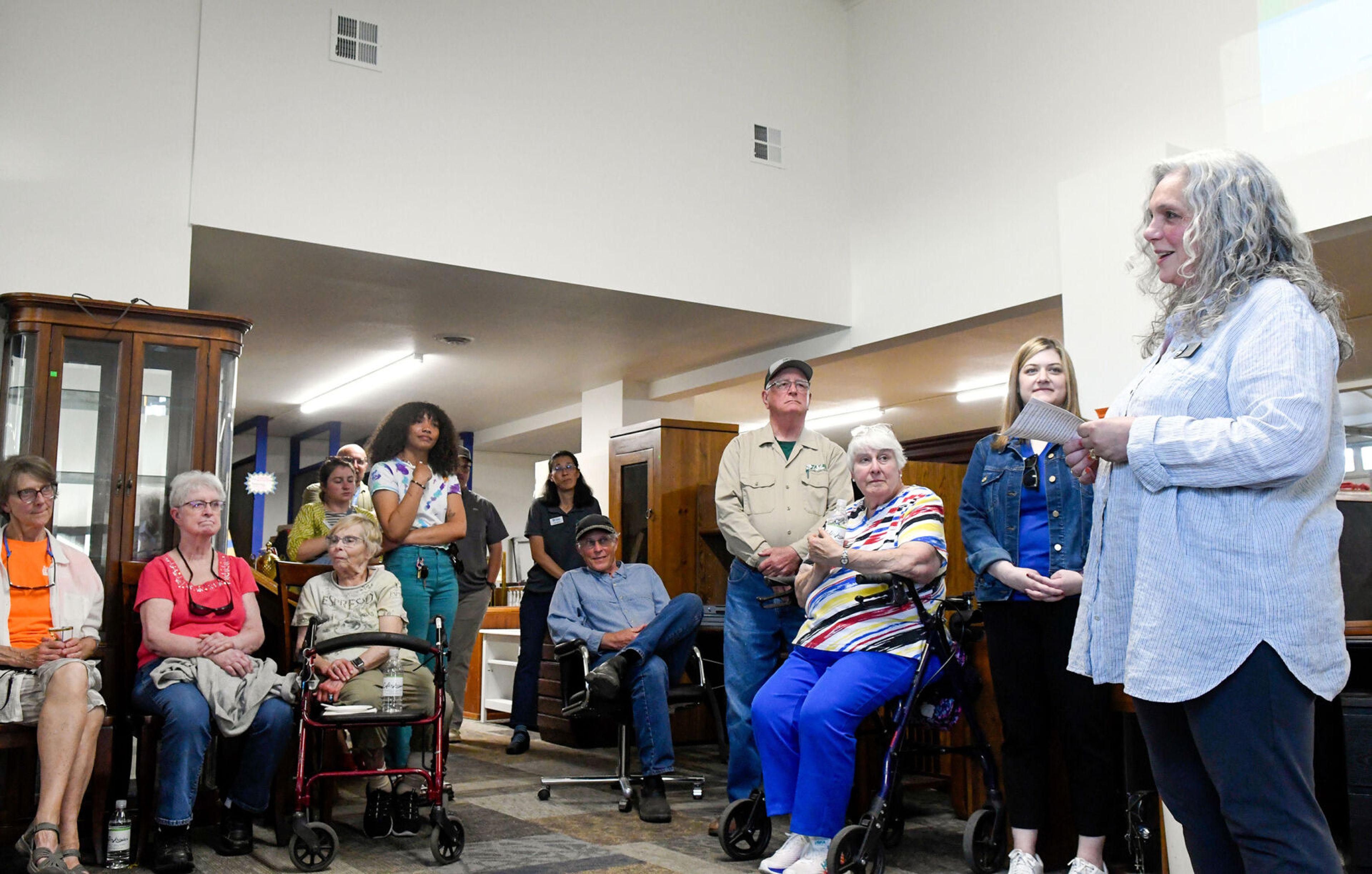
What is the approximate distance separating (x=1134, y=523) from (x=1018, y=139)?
16.6 feet

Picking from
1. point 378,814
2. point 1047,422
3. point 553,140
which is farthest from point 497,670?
point 1047,422

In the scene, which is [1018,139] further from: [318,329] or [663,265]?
[318,329]

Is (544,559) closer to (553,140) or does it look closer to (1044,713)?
(553,140)

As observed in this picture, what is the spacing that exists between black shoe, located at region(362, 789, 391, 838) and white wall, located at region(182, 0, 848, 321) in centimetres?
284

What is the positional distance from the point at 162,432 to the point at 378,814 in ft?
5.57

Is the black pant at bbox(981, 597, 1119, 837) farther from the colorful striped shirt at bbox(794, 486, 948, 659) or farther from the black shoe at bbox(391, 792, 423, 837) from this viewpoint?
the black shoe at bbox(391, 792, 423, 837)

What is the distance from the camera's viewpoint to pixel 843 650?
124 inches

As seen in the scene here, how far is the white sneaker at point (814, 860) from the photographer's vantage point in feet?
9.38

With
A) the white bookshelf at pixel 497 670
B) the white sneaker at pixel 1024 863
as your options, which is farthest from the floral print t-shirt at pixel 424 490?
the white bookshelf at pixel 497 670

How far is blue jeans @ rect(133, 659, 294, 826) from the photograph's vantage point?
320cm

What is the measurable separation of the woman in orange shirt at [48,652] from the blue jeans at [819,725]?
6.21 ft

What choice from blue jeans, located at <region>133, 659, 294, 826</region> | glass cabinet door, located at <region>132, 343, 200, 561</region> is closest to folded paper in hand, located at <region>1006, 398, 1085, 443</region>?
blue jeans, located at <region>133, 659, 294, 826</region>

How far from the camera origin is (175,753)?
322 cm

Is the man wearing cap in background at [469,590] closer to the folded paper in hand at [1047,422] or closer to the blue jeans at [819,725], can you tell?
the blue jeans at [819,725]
